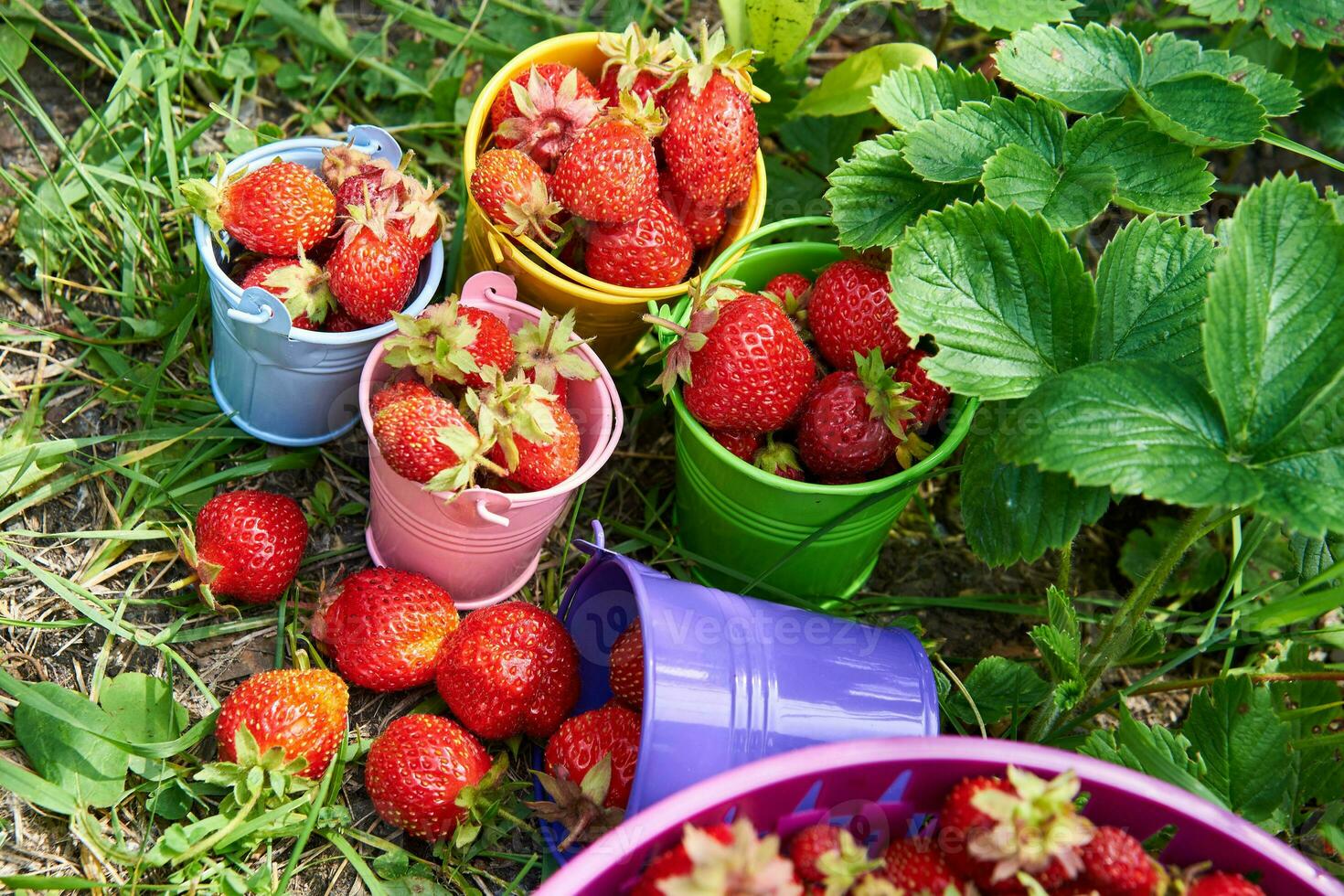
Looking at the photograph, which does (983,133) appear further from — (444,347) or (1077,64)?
(444,347)

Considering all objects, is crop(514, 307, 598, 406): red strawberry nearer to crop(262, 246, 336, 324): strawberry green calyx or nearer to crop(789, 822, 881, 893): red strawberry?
crop(262, 246, 336, 324): strawberry green calyx

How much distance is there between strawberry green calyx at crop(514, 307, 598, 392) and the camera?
4.64ft

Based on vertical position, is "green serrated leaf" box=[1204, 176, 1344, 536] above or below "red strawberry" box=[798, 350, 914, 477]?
above

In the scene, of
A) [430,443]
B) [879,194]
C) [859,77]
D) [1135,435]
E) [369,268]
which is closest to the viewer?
[1135,435]

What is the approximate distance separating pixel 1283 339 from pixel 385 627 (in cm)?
104

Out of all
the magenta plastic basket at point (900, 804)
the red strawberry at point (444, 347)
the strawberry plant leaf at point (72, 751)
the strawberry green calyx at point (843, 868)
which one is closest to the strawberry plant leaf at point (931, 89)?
the red strawberry at point (444, 347)

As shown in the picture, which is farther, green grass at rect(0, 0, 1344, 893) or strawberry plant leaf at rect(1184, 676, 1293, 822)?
green grass at rect(0, 0, 1344, 893)

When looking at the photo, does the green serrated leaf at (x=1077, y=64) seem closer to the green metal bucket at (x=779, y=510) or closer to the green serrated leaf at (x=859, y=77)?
the green serrated leaf at (x=859, y=77)

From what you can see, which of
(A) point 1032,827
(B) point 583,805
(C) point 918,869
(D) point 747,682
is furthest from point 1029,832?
(B) point 583,805

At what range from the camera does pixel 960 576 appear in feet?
5.81

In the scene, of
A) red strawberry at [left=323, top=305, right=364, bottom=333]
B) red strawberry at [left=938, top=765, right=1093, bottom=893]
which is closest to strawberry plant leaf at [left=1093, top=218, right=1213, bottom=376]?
red strawberry at [left=938, top=765, right=1093, bottom=893]

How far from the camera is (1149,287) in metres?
1.35

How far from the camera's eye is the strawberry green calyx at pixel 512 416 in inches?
51.6

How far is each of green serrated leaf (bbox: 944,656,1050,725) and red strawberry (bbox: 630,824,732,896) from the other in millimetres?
580
